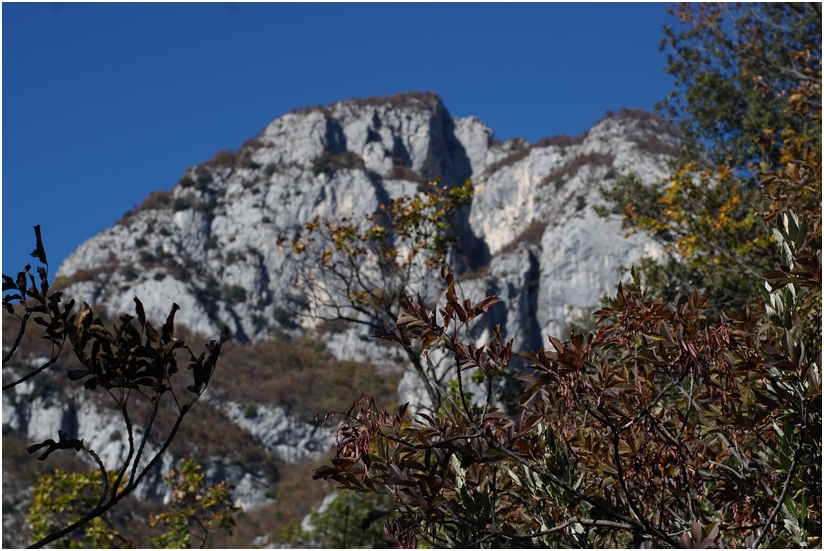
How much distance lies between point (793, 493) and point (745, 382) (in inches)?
21.2

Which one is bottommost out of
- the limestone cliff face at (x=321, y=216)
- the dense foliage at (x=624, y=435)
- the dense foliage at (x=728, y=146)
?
the dense foliage at (x=624, y=435)

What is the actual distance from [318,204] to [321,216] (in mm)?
1794

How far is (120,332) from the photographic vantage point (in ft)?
5.03

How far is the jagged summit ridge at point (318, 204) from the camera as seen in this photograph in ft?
215

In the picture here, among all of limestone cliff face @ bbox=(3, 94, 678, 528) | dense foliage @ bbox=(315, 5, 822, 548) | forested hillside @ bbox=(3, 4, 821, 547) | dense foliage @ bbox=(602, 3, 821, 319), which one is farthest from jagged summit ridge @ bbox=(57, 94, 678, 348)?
dense foliage @ bbox=(315, 5, 822, 548)

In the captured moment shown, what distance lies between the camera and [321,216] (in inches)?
2916

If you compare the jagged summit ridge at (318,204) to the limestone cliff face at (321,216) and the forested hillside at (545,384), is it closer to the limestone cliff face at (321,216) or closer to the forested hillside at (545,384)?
the limestone cliff face at (321,216)

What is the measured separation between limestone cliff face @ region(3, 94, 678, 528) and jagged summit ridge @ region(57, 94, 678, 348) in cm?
17

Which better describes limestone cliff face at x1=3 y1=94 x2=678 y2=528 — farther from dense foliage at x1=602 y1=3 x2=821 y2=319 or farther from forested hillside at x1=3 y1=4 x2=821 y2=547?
dense foliage at x1=602 y1=3 x2=821 y2=319

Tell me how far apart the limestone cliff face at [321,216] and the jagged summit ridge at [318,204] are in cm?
17

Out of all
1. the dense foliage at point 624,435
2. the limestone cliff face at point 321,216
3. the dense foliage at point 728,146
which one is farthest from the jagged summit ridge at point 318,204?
the dense foliage at point 624,435

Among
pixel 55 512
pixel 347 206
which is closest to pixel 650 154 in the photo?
pixel 347 206

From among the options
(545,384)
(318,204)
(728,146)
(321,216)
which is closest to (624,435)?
(545,384)

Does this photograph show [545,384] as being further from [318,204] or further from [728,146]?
[318,204]
